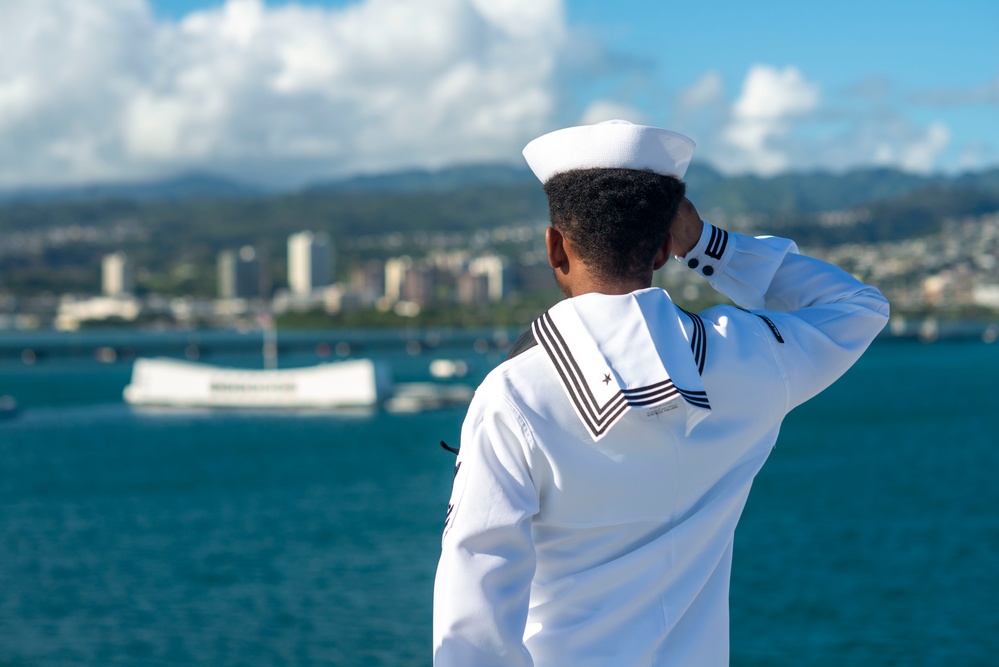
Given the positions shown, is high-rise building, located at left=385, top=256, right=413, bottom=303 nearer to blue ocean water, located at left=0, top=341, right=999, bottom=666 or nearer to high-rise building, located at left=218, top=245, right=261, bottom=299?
high-rise building, located at left=218, top=245, right=261, bottom=299

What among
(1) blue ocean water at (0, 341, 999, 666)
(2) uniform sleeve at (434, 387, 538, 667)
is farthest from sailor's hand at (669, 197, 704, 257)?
(1) blue ocean water at (0, 341, 999, 666)

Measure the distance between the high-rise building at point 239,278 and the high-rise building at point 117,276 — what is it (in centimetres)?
1355

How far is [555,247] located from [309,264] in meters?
172

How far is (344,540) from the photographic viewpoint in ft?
82.2

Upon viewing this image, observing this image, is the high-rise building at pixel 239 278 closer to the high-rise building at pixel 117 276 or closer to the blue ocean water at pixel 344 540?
the high-rise building at pixel 117 276

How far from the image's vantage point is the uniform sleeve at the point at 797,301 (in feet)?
5.16

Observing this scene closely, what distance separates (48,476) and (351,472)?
9.90 m

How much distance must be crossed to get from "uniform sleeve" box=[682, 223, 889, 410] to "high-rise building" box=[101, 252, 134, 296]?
172 m

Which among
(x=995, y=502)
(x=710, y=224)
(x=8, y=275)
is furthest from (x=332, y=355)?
(x=8, y=275)

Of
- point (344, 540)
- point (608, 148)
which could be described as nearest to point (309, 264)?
point (344, 540)

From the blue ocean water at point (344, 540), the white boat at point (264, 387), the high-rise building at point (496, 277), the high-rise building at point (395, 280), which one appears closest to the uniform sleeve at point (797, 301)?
the blue ocean water at point (344, 540)

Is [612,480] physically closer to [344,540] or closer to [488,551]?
[488,551]

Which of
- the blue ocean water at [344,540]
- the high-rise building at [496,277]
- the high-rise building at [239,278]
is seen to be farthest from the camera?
the high-rise building at [239,278]

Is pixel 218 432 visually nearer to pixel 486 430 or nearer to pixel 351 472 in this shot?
pixel 351 472
